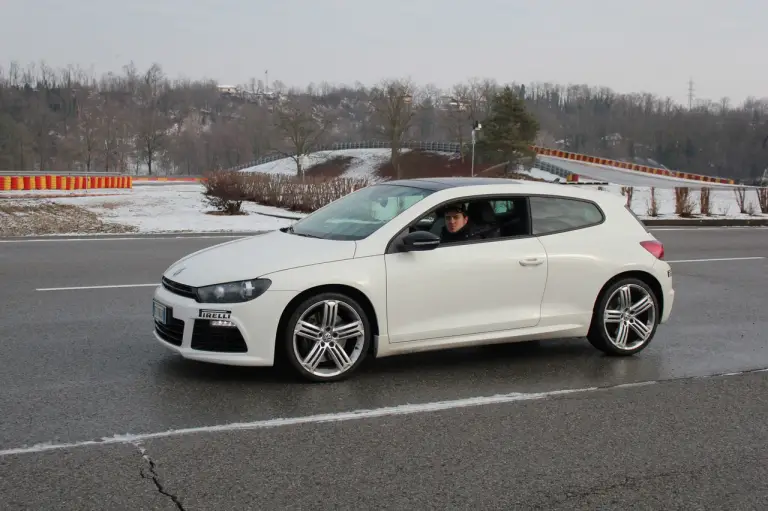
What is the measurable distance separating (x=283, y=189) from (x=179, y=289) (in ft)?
70.0

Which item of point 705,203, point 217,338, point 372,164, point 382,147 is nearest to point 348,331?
point 217,338

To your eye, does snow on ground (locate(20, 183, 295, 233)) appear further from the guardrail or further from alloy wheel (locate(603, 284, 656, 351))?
Result: alloy wheel (locate(603, 284, 656, 351))

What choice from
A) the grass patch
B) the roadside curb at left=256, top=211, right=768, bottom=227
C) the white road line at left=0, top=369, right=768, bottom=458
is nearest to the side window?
the white road line at left=0, top=369, right=768, bottom=458

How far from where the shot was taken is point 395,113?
331 feet

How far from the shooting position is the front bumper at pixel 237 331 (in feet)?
18.0

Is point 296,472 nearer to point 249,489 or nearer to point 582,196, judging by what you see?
point 249,489

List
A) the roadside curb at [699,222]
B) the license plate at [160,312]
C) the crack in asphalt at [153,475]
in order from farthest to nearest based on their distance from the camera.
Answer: the roadside curb at [699,222], the license plate at [160,312], the crack in asphalt at [153,475]

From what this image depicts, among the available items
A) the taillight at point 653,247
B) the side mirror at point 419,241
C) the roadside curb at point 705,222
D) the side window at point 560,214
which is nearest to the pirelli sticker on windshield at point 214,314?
the side mirror at point 419,241

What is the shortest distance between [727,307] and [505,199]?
168 inches

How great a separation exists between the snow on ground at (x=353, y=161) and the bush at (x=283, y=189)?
7829 centimetres

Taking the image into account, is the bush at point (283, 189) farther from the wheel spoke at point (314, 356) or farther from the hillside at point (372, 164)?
the hillside at point (372, 164)

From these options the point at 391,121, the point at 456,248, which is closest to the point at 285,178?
the point at 456,248

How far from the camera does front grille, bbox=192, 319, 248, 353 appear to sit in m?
5.51

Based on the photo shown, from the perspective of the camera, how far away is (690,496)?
3982 mm
